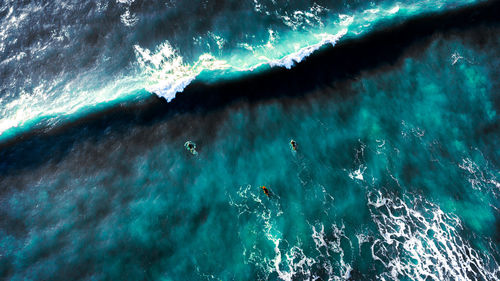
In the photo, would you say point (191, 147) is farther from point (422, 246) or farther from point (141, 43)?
point (422, 246)

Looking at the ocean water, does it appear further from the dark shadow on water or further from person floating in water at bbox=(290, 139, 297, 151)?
person floating in water at bbox=(290, 139, 297, 151)

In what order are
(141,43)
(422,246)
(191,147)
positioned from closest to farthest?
(422,246), (191,147), (141,43)

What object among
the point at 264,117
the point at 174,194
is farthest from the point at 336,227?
the point at 174,194

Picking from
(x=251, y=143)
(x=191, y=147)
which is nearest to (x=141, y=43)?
(x=191, y=147)

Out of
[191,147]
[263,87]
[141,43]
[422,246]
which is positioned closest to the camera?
[422,246]

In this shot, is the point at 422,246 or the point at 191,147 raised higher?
the point at 191,147

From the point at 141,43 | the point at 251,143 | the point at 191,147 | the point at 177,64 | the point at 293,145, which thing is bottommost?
the point at 293,145
